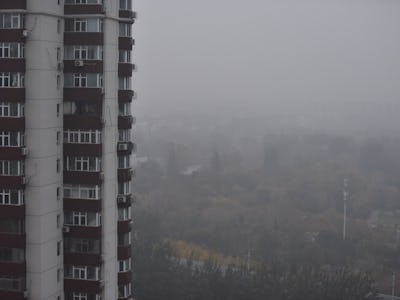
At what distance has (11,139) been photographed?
4.78 meters

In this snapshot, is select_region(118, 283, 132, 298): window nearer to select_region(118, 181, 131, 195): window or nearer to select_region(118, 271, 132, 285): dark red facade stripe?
select_region(118, 271, 132, 285): dark red facade stripe

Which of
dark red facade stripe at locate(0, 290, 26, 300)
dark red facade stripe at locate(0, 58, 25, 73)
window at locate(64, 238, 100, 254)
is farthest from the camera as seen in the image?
window at locate(64, 238, 100, 254)

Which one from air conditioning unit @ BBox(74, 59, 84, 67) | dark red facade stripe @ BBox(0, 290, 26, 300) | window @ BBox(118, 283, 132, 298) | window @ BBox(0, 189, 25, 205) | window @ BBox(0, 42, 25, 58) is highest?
window @ BBox(0, 42, 25, 58)

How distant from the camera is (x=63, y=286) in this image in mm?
5066

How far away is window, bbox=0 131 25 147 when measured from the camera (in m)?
4.75

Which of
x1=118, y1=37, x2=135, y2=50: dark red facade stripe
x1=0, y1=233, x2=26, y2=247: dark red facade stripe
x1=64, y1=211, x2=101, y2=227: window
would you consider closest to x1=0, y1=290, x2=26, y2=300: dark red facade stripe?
x1=0, y1=233, x2=26, y2=247: dark red facade stripe

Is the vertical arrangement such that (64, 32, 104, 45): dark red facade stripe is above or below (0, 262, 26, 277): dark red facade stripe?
above

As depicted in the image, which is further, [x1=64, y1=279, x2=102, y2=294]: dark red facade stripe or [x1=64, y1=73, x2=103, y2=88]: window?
[x1=64, y1=279, x2=102, y2=294]: dark red facade stripe

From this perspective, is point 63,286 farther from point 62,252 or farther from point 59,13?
point 59,13

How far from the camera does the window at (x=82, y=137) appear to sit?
4.98 m

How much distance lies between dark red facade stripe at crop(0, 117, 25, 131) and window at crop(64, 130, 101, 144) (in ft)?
1.13

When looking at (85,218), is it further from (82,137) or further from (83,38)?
(83,38)

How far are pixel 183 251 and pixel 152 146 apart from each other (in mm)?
20849

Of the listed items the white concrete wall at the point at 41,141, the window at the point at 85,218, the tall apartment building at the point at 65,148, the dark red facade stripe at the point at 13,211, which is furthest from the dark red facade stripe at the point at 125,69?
the dark red facade stripe at the point at 13,211
